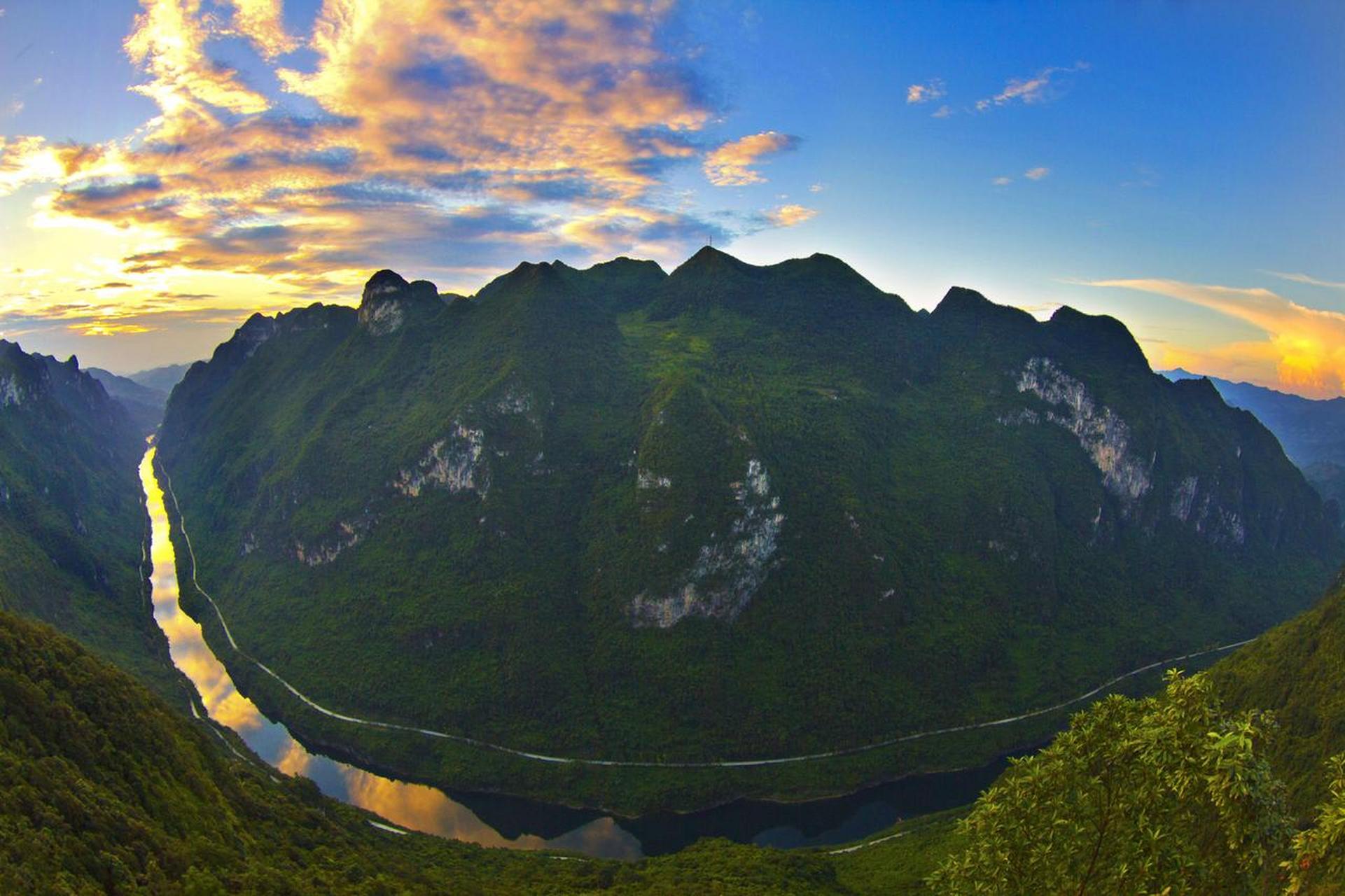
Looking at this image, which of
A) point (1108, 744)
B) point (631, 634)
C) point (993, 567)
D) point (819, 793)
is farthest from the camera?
point (993, 567)

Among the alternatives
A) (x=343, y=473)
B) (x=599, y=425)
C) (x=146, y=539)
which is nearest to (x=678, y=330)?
(x=599, y=425)

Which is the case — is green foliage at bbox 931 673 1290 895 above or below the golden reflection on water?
above

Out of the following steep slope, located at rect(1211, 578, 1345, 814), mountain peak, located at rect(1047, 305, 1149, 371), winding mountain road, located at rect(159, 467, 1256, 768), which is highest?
mountain peak, located at rect(1047, 305, 1149, 371)

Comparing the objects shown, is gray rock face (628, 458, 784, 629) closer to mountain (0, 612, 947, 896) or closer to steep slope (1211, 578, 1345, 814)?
mountain (0, 612, 947, 896)

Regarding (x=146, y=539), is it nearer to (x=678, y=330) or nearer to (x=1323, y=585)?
(x=678, y=330)

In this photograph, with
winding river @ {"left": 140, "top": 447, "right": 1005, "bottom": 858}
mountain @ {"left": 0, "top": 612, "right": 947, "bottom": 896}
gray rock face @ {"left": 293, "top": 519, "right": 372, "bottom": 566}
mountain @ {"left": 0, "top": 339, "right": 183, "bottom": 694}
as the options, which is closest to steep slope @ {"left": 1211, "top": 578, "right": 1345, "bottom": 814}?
winding river @ {"left": 140, "top": 447, "right": 1005, "bottom": 858}

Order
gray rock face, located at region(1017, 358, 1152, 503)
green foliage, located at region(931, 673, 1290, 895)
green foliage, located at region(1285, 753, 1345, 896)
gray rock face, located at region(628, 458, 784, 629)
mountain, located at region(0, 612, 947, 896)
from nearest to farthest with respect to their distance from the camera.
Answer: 1. green foliage, located at region(1285, 753, 1345, 896)
2. green foliage, located at region(931, 673, 1290, 895)
3. mountain, located at region(0, 612, 947, 896)
4. gray rock face, located at region(628, 458, 784, 629)
5. gray rock face, located at region(1017, 358, 1152, 503)

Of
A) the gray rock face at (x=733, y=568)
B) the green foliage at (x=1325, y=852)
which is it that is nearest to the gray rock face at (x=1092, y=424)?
the gray rock face at (x=733, y=568)

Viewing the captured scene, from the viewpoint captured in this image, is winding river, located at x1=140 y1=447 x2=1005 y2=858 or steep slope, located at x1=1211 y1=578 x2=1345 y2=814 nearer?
steep slope, located at x1=1211 y1=578 x2=1345 y2=814
